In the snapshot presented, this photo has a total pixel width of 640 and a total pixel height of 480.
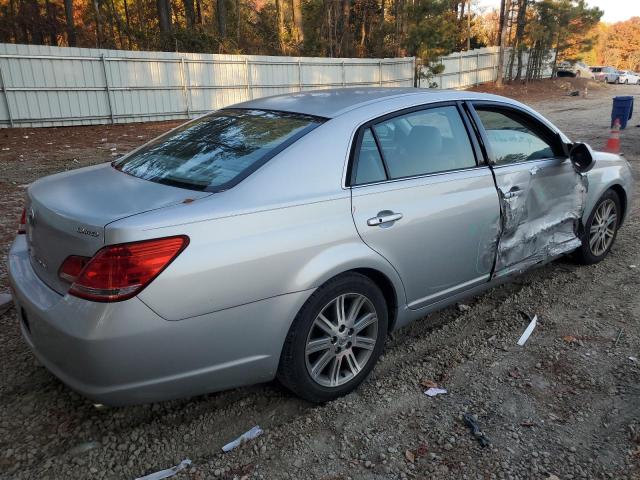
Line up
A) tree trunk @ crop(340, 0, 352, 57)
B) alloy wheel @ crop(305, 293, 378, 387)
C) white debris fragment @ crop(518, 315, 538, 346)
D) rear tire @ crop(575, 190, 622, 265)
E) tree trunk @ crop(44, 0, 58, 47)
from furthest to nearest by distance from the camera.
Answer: tree trunk @ crop(340, 0, 352, 57) < tree trunk @ crop(44, 0, 58, 47) < rear tire @ crop(575, 190, 622, 265) < white debris fragment @ crop(518, 315, 538, 346) < alloy wheel @ crop(305, 293, 378, 387)

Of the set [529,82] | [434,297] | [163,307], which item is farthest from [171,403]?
[529,82]

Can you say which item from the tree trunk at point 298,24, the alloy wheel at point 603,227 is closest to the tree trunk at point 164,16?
the tree trunk at point 298,24

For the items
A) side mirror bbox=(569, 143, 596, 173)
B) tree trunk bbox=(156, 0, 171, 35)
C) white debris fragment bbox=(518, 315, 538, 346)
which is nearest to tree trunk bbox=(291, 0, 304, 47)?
tree trunk bbox=(156, 0, 171, 35)

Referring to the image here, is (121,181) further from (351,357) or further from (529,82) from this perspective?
(529,82)

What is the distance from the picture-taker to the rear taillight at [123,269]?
2.10m

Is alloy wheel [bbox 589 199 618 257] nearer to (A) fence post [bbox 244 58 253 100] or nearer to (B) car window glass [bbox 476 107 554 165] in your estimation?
(B) car window glass [bbox 476 107 554 165]

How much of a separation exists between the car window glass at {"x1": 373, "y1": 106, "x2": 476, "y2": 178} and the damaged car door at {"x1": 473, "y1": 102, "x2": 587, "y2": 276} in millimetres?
220

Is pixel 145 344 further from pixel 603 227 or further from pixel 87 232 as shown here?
pixel 603 227

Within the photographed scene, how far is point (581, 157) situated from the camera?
4.11m

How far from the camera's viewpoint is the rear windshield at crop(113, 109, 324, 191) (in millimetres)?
2627

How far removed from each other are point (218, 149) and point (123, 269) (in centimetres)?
105

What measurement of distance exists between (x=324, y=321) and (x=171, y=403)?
0.96 m

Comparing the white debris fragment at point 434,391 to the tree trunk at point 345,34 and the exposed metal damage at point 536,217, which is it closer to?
the exposed metal damage at point 536,217

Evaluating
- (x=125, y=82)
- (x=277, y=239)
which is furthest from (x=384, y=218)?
(x=125, y=82)
